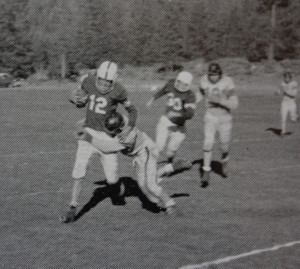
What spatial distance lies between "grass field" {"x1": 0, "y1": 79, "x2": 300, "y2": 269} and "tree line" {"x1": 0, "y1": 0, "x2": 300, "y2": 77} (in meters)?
52.0

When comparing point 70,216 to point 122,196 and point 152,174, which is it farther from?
point 122,196

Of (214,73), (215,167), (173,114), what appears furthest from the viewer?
(215,167)

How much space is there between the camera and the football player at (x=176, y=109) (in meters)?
11.9

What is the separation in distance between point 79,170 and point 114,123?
0.84 metres

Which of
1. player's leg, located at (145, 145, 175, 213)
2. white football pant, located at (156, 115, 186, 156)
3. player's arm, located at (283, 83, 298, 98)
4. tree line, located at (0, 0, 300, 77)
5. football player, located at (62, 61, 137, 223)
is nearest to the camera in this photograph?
football player, located at (62, 61, 137, 223)

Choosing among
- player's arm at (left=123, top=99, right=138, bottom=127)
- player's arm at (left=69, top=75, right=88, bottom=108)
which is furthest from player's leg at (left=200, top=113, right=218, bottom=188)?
player's arm at (left=69, top=75, right=88, bottom=108)

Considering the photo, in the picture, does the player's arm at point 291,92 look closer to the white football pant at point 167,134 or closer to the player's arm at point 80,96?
the white football pant at point 167,134

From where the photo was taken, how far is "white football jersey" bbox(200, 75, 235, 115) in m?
11.8

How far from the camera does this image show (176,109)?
1198cm

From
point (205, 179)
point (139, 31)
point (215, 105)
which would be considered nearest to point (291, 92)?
point (215, 105)

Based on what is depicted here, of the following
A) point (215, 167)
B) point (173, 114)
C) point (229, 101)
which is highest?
point (229, 101)

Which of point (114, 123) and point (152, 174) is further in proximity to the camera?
point (152, 174)

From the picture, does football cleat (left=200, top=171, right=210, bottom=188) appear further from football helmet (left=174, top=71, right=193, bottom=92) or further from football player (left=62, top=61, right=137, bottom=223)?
football player (left=62, top=61, right=137, bottom=223)

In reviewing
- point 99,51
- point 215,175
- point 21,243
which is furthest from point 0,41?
point 21,243
